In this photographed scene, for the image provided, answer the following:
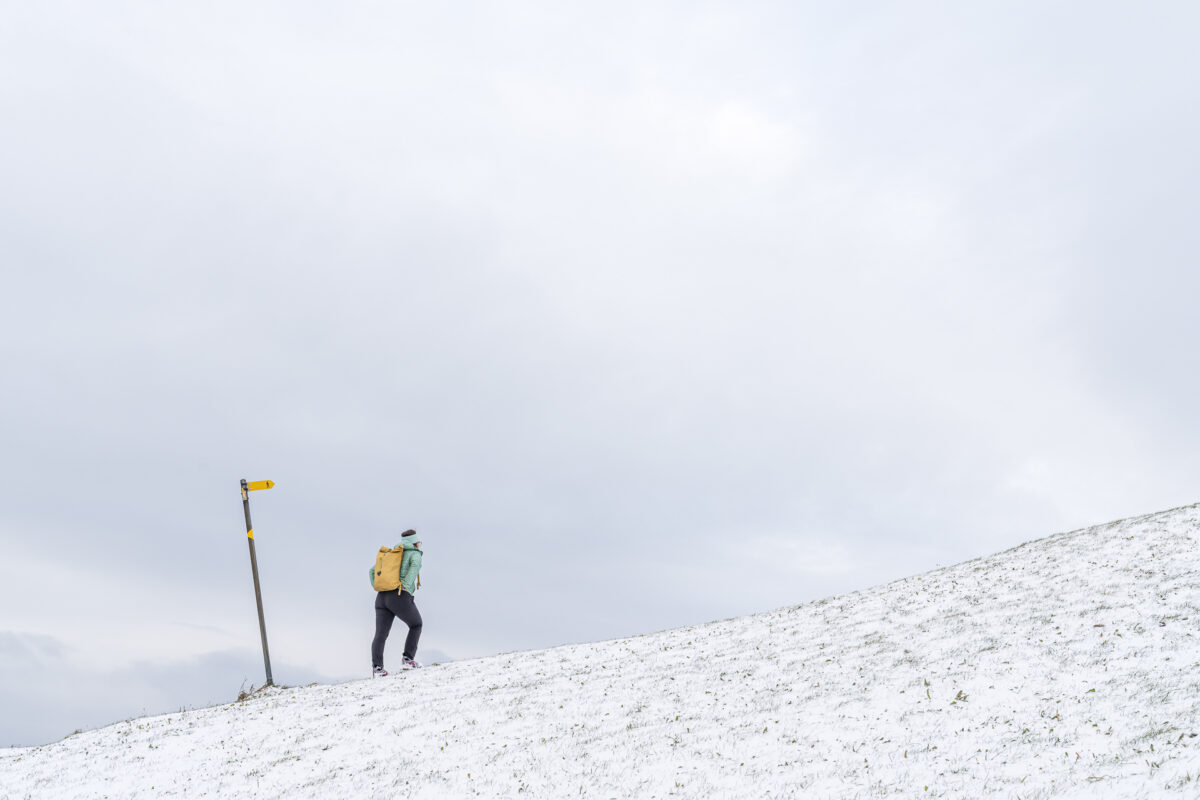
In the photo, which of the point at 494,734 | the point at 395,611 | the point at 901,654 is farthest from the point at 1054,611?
the point at 395,611

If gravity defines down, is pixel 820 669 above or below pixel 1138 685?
above

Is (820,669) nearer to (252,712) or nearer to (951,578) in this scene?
(951,578)

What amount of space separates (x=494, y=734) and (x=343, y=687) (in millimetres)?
6596

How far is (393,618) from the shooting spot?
1989 cm

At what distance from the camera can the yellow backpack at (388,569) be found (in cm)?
1956

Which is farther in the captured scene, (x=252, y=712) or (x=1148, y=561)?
(x=252, y=712)

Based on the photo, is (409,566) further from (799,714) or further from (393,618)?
(799,714)

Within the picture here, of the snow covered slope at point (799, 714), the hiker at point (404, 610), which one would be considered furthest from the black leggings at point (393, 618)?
the snow covered slope at point (799, 714)

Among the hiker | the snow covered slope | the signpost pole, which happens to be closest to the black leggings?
the hiker

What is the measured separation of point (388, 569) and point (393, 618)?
118cm

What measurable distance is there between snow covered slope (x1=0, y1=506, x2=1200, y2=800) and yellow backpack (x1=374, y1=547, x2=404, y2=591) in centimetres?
212

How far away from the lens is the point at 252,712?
17.7 metres

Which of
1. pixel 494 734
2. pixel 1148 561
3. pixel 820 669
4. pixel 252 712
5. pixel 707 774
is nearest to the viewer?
pixel 707 774

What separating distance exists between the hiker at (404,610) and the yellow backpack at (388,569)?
9 centimetres
